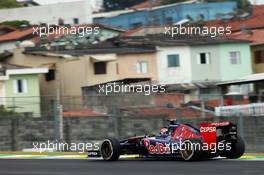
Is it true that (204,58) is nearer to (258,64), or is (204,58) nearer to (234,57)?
(234,57)

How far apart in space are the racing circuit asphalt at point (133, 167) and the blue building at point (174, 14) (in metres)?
59.9

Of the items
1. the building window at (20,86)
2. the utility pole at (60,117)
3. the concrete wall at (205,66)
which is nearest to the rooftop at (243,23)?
the concrete wall at (205,66)

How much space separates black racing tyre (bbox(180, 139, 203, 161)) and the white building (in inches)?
2683

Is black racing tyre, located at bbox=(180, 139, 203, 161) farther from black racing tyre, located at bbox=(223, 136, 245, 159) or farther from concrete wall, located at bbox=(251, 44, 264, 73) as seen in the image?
concrete wall, located at bbox=(251, 44, 264, 73)

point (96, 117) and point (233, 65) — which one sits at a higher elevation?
point (233, 65)

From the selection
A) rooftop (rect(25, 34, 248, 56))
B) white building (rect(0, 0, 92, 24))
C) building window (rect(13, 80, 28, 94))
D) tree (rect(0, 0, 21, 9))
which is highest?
tree (rect(0, 0, 21, 9))

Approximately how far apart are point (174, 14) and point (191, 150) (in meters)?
62.2

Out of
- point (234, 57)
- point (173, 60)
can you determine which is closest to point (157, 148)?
point (173, 60)

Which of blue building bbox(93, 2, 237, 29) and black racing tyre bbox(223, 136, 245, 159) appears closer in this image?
black racing tyre bbox(223, 136, 245, 159)

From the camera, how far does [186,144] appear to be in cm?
1584

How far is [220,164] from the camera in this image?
1506 centimetres

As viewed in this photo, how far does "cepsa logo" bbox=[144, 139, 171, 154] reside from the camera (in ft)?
54.2

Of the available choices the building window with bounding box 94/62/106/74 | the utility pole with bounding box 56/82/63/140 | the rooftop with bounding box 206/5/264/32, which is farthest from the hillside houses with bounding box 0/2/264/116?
the utility pole with bounding box 56/82/63/140

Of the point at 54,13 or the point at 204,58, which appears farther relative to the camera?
the point at 54,13
